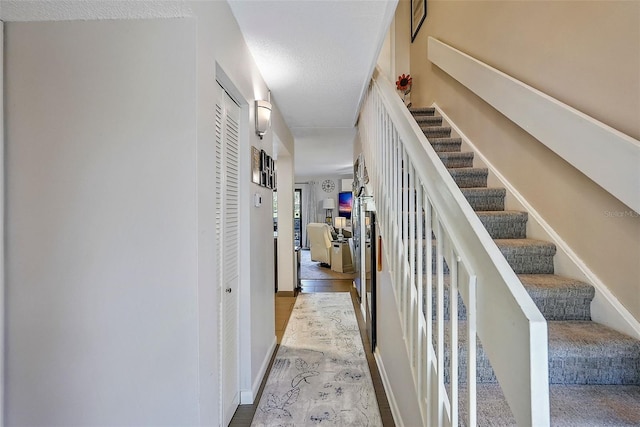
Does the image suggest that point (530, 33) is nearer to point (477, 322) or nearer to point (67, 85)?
point (477, 322)

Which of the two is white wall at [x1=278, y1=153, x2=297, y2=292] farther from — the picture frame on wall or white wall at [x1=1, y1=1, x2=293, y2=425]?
white wall at [x1=1, y1=1, x2=293, y2=425]

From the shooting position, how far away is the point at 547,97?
1.64 meters

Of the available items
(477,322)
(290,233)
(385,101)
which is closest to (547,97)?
(385,101)

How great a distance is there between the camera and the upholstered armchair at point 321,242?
7320 mm

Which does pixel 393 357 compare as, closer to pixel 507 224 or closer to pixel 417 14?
pixel 507 224

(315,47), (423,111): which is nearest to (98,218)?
(315,47)

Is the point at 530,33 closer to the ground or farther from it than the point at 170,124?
farther from it

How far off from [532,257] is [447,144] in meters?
1.36

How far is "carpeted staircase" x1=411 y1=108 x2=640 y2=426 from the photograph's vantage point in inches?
40.3

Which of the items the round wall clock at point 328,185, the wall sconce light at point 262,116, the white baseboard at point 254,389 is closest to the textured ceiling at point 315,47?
the wall sconce light at point 262,116

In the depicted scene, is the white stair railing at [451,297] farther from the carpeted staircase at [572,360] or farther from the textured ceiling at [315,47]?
the textured ceiling at [315,47]

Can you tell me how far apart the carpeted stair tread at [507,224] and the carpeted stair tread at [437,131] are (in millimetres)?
1261

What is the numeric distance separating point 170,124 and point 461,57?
2495 millimetres

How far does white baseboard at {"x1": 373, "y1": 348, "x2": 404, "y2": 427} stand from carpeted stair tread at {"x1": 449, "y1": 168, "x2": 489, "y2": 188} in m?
1.53
